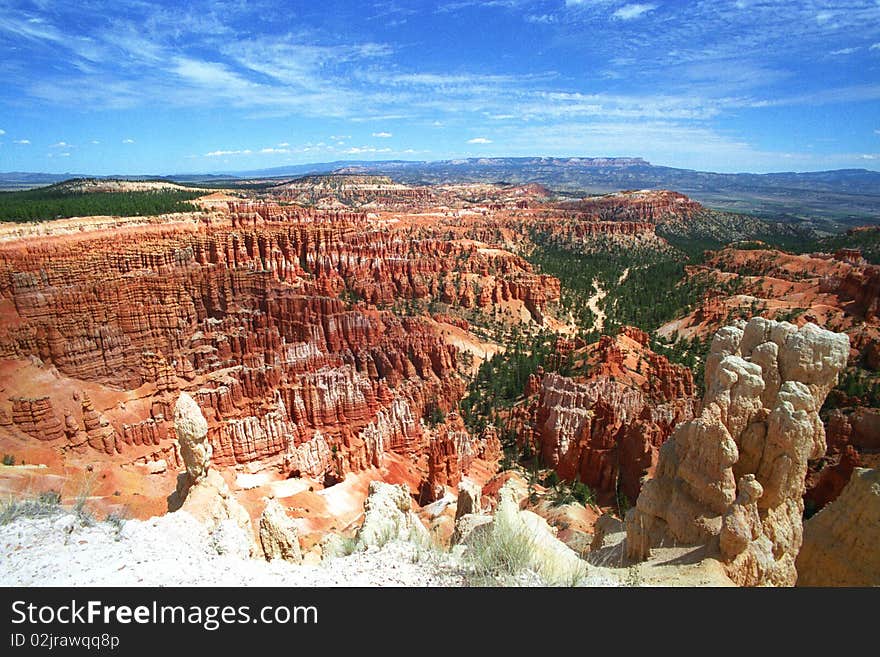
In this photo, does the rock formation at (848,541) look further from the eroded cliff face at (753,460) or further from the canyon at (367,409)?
the eroded cliff face at (753,460)

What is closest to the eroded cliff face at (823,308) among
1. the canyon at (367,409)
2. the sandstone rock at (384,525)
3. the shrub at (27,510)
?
the canyon at (367,409)

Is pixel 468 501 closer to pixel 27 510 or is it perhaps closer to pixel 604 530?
pixel 604 530

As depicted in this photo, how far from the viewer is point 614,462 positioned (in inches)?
860

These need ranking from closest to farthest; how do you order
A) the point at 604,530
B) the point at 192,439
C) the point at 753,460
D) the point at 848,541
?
the point at 753,460 → the point at 848,541 → the point at 604,530 → the point at 192,439

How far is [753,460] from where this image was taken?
9266 millimetres

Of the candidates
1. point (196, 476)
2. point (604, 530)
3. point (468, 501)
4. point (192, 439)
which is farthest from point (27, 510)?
point (604, 530)

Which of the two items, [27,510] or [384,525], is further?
[384,525]

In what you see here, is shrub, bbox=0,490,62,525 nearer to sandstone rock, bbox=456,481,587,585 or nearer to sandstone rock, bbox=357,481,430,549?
sandstone rock, bbox=357,481,430,549

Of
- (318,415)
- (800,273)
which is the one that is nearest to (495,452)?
(318,415)

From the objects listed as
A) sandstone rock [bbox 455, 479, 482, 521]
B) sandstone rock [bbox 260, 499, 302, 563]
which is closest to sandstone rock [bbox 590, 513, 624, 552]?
sandstone rock [bbox 455, 479, 482, 521]

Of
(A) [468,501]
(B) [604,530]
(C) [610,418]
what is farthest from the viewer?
(C) [610,418]

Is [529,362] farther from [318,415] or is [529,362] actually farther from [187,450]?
[187,450]

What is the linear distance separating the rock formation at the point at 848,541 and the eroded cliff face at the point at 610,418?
31.5ft

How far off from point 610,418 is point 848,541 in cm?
1367
